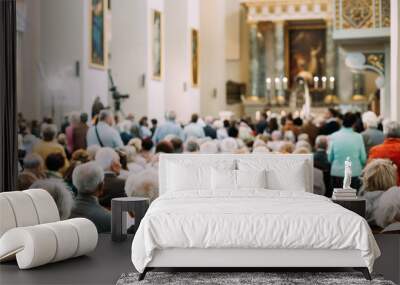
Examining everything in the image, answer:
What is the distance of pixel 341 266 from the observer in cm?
654

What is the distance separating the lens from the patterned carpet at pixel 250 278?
6.32 meters

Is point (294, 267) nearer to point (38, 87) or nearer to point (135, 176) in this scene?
point (135, 176)

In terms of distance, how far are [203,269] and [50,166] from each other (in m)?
5.54

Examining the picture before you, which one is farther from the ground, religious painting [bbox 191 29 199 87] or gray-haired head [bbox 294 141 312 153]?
religious painting [bbox 191 29 199 87]

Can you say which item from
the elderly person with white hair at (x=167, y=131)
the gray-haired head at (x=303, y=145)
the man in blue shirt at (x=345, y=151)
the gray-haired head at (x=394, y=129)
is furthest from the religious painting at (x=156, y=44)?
the gray-haired head at (x=394, y=129)

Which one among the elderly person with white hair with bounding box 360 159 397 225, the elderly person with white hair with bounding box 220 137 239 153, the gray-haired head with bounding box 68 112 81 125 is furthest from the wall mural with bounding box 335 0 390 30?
the gray-haired head with bounding box 68 112 81 125

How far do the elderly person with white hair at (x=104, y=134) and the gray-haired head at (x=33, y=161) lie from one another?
0.99 m

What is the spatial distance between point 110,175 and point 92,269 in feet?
14.1

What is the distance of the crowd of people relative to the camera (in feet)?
33.6

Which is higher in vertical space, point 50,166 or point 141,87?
point 141,87

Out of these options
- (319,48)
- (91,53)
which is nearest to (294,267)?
(91,53)

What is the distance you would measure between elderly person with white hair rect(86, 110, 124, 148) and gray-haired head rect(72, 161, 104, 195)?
73.6 inches

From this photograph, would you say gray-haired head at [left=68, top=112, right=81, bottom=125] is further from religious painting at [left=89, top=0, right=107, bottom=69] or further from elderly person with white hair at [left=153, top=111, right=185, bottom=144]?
elderly person with white hair at [left=153, top=111, right=185, bottom=144]

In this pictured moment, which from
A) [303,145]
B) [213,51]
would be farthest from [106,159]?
[213,51]
